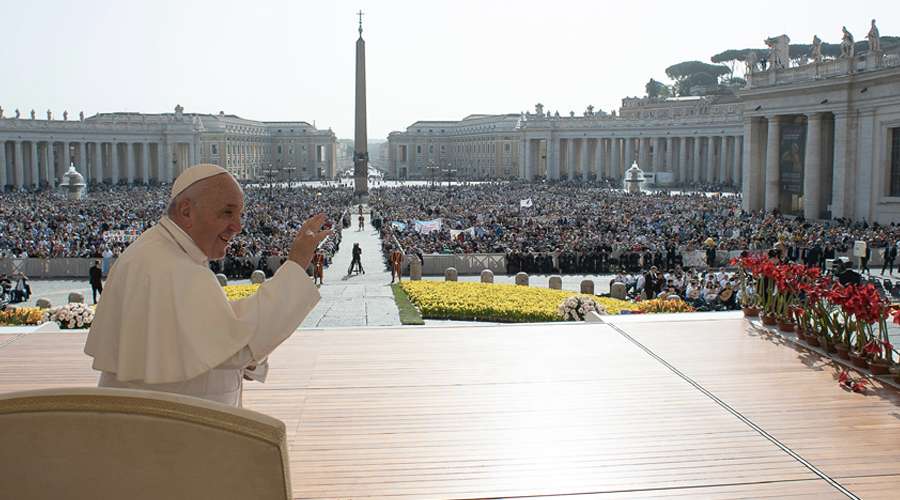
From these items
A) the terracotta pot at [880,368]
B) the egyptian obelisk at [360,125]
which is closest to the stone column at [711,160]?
the egyptian obelisk at [360,125]

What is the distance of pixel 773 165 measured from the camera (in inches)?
1695

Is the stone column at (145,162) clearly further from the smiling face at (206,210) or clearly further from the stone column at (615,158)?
the smiling face at (206,210)

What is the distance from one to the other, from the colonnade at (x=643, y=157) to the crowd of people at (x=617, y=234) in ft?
124

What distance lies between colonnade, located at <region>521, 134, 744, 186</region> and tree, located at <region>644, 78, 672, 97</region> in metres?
28.0

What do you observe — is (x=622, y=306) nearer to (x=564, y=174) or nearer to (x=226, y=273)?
(x=226, y=273)

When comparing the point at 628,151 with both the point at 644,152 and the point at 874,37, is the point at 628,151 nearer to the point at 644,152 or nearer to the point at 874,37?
the point at 644,152

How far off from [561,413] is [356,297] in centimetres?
1378

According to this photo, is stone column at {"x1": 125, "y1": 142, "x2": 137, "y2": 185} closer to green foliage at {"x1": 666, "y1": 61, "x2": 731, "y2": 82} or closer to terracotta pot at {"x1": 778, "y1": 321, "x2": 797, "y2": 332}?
green foliage at {"x1": 666, "y1": 61, "x2": 731, "y2": 82}

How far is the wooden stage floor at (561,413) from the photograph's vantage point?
549cm

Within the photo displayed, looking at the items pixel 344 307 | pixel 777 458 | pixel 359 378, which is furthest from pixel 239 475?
pixel 344 307

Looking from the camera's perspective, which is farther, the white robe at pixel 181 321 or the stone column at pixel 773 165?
the stone column at pixel 773 165

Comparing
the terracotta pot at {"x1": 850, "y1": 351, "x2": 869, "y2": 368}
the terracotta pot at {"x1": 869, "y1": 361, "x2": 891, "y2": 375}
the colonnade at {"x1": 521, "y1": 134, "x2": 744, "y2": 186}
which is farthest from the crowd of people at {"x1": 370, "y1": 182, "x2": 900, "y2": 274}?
the colonnade at {"x1": 521, "y1": 134, "x2": 744, "y2": 186}

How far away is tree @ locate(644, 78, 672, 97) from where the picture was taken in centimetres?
14088

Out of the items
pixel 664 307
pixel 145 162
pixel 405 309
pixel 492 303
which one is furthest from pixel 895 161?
pixel 145 162
